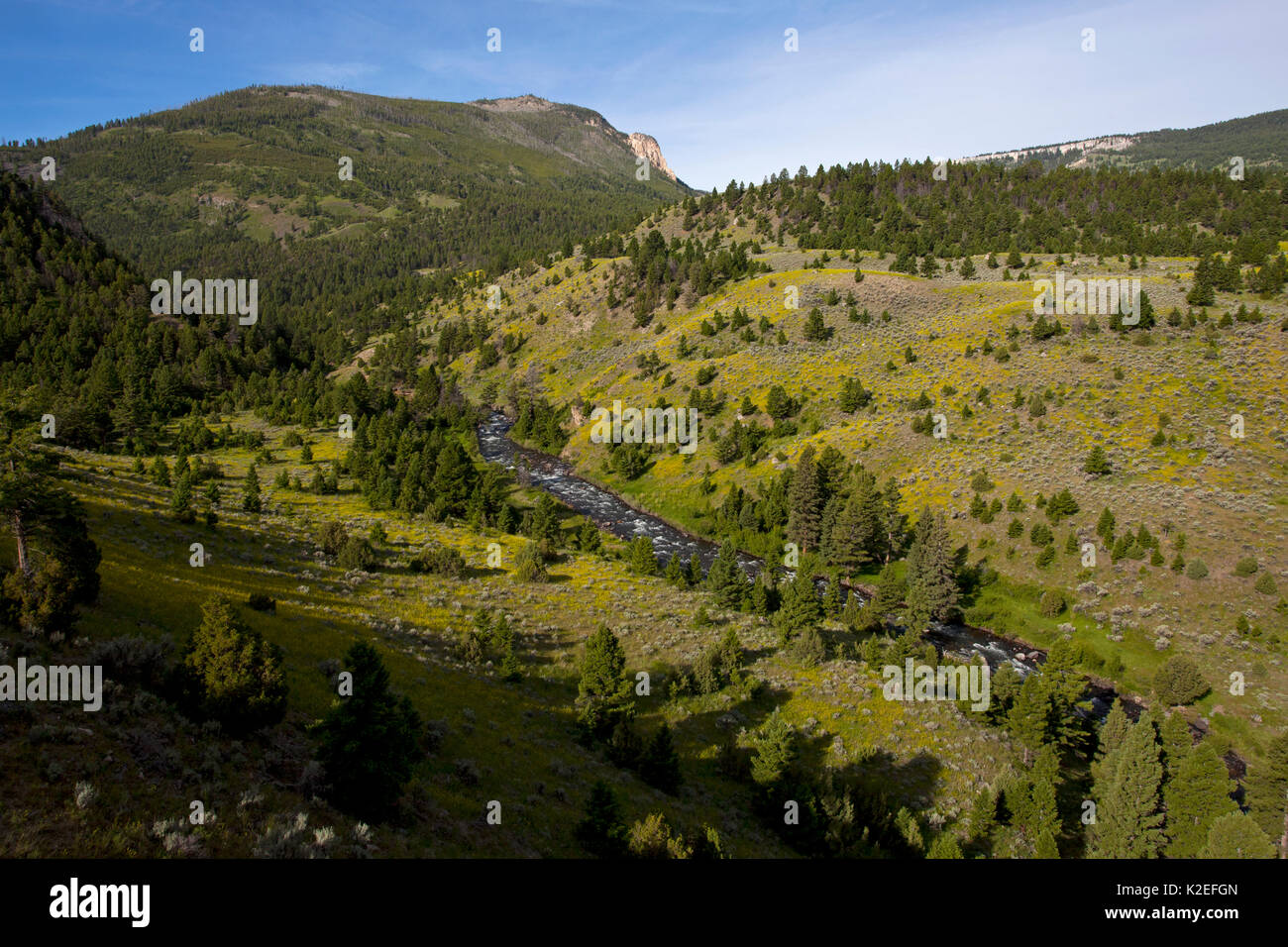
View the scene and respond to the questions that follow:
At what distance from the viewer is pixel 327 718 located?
52.6 feet

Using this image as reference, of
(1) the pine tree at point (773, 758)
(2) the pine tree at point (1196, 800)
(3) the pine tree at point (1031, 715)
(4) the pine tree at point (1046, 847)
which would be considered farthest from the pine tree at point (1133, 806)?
(1) the pine tree at point (773, 758)

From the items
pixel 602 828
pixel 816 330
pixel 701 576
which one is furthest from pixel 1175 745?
pixel 816 330

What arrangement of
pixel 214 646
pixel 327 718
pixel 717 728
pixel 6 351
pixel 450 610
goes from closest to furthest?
pixel 327 718 < pixel 214 646 < pixel 717 728 < pixel 450 610 < pixel 6 351

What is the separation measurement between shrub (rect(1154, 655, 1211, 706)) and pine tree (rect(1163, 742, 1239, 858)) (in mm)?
20866

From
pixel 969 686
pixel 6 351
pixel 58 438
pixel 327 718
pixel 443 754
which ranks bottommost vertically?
pixel 969 686

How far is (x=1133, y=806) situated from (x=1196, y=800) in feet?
8.84

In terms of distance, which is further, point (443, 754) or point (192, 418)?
point (192, 418)

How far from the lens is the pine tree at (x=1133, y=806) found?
91.0ft

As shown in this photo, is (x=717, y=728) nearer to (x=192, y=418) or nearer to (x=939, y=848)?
(x=939, y=848)

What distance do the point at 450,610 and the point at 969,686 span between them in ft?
130

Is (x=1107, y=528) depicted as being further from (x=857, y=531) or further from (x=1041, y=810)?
(x=1041, y=810)
